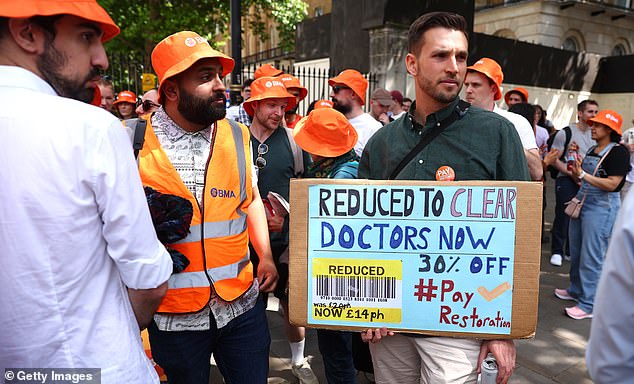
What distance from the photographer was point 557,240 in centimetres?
644

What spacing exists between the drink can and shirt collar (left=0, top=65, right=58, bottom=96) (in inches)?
67.3

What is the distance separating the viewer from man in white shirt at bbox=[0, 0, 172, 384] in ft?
3.70

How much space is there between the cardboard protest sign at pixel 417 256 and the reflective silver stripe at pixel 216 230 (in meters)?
0.37

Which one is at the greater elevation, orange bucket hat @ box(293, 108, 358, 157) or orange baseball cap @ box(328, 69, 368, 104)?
orange baseball cap @ box(328, 69, 368, 104)

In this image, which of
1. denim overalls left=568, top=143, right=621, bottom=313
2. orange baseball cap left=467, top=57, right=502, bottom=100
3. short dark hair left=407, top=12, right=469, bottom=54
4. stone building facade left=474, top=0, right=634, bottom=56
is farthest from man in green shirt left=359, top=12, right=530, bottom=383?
stone building facade left=474, top=0, right=634, bottom=56

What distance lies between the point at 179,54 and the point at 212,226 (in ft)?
2.63

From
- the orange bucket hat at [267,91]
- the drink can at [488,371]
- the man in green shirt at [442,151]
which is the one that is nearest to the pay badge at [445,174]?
the man in green shirt at [442,151]

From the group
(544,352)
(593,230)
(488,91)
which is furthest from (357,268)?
(593,230)

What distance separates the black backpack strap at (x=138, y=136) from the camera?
6.56ft

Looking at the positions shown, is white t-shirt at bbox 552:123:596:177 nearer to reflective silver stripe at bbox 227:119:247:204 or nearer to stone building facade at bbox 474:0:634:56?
reflective silver stripe at bbox 227:119:247:204

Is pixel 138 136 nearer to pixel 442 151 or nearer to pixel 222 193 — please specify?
pixel 222 193

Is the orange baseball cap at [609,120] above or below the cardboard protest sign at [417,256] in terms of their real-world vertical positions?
above

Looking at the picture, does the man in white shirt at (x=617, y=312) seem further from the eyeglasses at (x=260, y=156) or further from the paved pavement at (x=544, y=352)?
the paved pavement at (x=544, y=352)

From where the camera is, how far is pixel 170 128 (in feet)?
6.93
